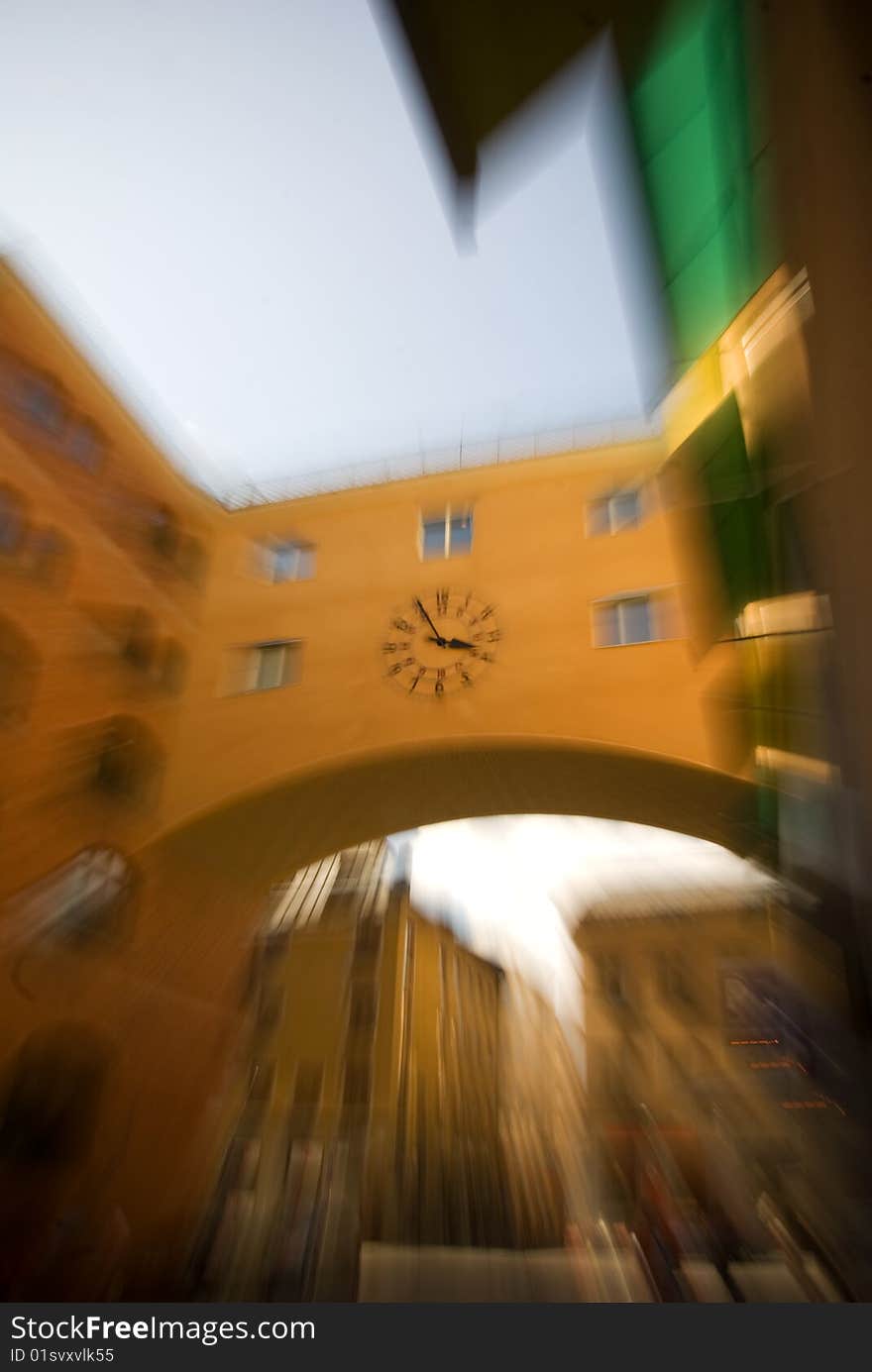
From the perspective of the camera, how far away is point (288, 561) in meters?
1.21

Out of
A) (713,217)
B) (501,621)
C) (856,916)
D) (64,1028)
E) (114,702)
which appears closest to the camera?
(856,916)

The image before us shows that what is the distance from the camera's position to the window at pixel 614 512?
1.16 m

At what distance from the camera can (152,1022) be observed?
80 cm

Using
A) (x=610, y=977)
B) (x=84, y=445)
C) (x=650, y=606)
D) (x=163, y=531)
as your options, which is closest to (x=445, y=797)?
(x=610, y=977)

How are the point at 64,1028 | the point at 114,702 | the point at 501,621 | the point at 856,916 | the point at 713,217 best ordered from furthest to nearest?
1. the point at 501,621
2. the point at 114,702
3. the point at 713,217
4. the point at 64,1028
5. the point at 856,916

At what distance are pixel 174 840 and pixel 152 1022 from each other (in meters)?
0.25

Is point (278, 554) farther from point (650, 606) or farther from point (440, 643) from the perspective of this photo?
point (650, 606)

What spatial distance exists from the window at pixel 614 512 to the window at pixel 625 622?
A: 0.14 metres

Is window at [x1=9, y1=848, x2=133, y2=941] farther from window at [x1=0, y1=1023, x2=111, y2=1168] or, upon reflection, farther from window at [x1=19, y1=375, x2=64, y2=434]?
window at [x1=19, y1=375, x2=64, y2=434]

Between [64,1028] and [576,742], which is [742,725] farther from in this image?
[64,1028]

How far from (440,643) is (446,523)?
0.27m

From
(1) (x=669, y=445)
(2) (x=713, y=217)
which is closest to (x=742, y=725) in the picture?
(1) (x=669, y=445)

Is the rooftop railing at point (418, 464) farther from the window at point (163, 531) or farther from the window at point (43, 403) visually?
the window at point (43, 403)

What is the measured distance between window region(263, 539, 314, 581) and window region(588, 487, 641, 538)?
20.6 inches
